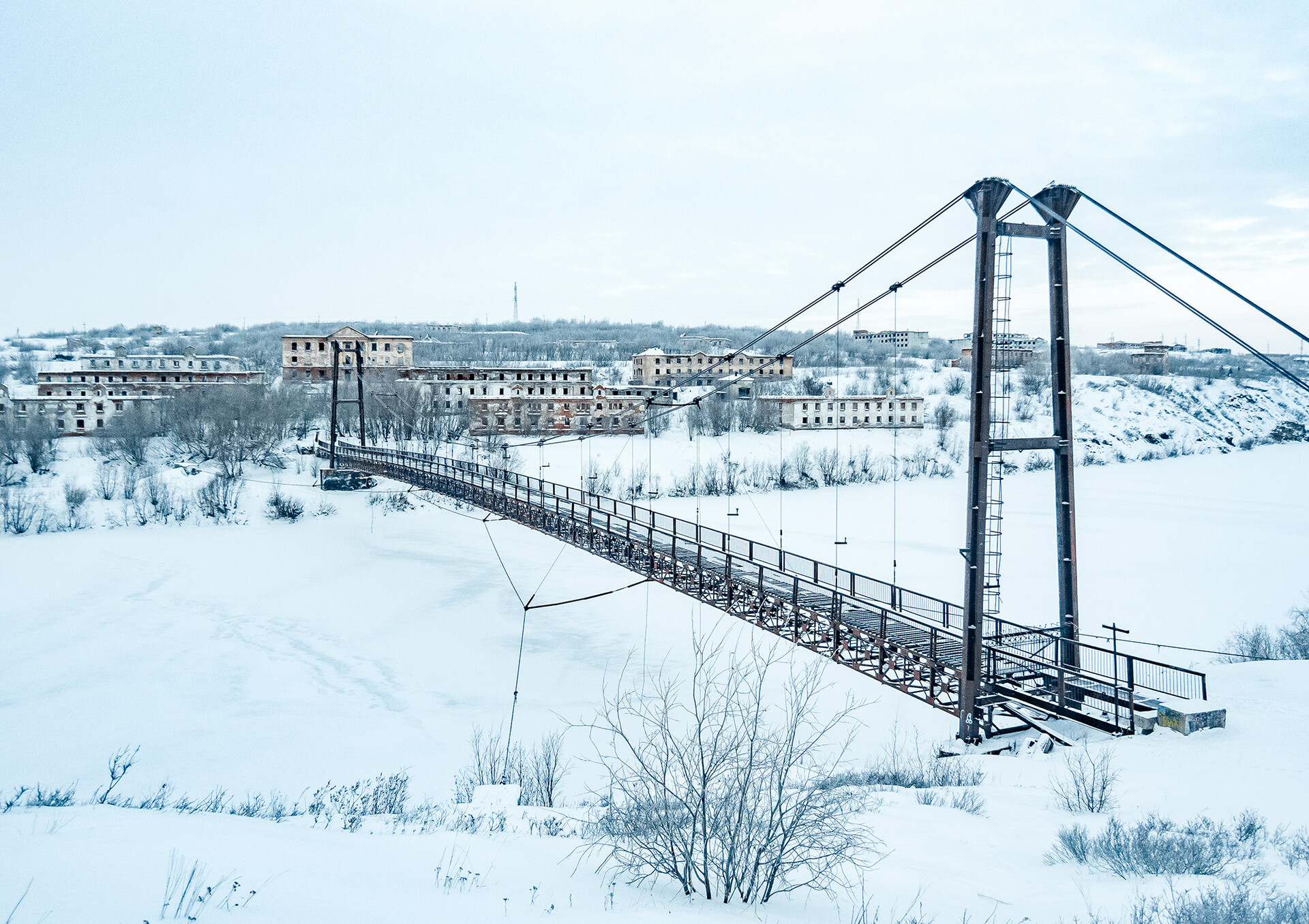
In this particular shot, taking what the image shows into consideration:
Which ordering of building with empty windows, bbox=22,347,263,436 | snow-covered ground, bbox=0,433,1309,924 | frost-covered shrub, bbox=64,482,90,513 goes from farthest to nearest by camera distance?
1. building with empty windows, bbox=22,347,263,436
2. frost-covered shrub, bbox=64,482,90,513
3. snow-covered ground, bbox=0,433,1309,924

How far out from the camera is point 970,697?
33.3 feet

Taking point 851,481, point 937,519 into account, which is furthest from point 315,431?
point 937,519

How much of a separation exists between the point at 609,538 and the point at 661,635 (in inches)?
141

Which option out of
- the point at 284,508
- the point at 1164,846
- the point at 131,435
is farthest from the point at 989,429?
the point at 131,435

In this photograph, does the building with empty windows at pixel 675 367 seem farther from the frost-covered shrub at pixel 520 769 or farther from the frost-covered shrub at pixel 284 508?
the frost-covered shrub at pixel 520 769

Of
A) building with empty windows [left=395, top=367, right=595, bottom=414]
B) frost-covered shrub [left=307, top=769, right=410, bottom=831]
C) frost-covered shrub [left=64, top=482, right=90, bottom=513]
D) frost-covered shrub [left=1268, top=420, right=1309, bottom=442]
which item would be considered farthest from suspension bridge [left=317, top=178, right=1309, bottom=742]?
frost-covered shrub [left=1268, top=420, right=1309, bottom=442]

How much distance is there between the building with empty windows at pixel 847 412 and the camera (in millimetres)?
56875

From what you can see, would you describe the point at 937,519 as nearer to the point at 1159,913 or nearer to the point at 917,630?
the point at 917,630

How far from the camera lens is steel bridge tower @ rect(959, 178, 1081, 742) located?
33.4 ft

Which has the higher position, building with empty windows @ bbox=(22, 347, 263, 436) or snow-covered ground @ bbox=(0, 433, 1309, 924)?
building with empty windows @ bbox=(22, 347, 263, 436)

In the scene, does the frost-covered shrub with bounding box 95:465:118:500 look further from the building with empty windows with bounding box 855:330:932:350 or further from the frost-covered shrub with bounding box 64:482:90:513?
the building with empty windows with bounding box 855:330:932:350

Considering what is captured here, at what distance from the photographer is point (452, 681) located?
1733 centimetres

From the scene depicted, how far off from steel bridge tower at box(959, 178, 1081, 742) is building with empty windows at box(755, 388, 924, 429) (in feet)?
144

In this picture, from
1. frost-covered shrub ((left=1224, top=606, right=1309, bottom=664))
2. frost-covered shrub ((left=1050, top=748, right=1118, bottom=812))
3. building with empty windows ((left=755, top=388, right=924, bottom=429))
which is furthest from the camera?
building with empty windows ((left=755, top=388, right=924, bottom=429))
